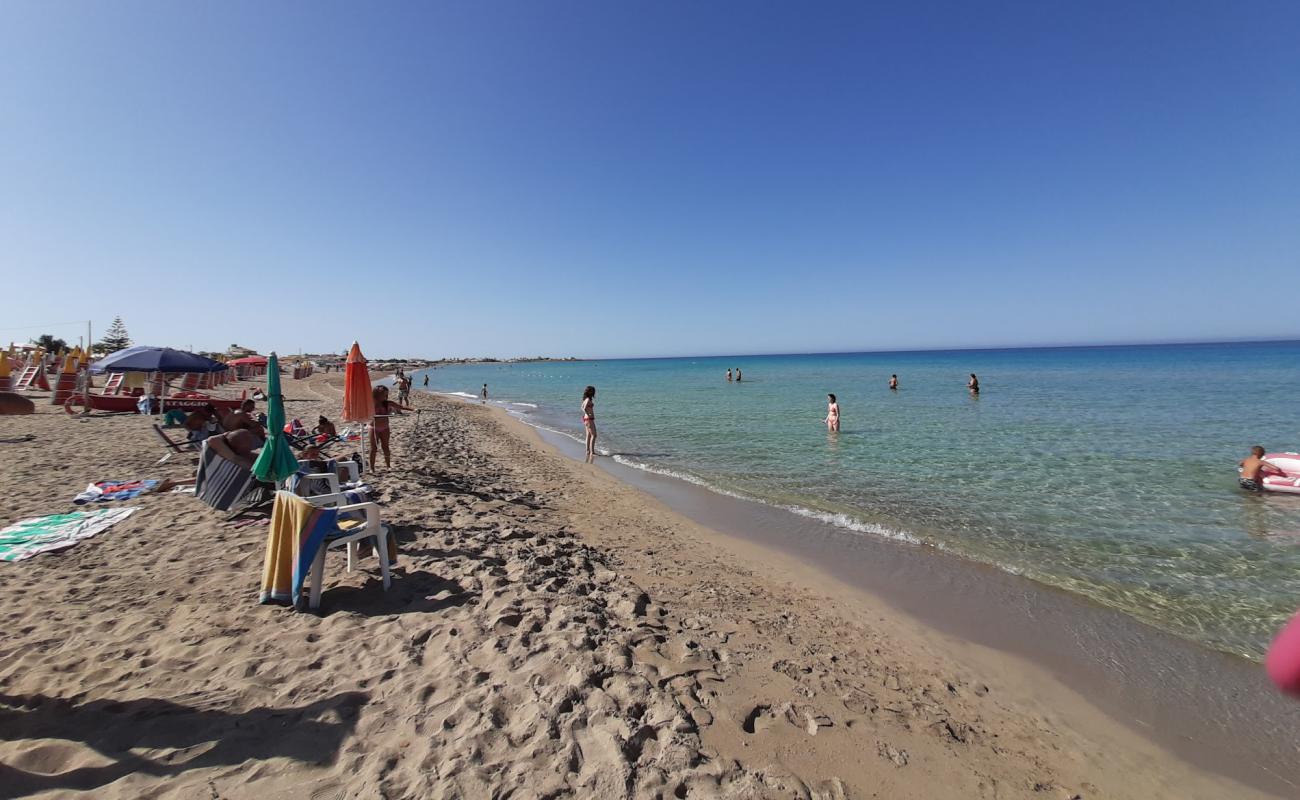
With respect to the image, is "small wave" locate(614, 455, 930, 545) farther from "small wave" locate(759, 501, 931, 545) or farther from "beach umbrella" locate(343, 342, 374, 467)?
"beach umbrella" locate(343, 342, 374, 467)

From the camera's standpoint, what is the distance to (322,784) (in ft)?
8.18

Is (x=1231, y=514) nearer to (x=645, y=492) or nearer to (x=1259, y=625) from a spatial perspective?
(x=1259, y=625)

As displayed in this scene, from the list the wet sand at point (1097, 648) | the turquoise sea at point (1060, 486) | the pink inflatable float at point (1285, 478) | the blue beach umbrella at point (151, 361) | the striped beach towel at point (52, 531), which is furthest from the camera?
the blue beach umbrella at point (151, 361)

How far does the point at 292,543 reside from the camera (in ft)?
13.5

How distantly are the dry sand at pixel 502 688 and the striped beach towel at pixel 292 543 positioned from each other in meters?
0.20

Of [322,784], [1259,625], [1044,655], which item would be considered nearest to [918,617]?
[1044,655]

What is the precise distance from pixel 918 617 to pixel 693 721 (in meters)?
3.43

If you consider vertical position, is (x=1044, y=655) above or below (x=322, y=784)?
below

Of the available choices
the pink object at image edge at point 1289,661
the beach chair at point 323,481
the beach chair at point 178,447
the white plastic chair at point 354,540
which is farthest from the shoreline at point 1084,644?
the beach chair at point 178,447

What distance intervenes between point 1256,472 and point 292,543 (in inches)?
568

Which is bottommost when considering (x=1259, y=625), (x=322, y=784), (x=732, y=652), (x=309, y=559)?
(x=1259, y=625)

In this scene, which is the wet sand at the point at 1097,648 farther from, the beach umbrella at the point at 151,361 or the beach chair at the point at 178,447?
the beach umbrella at the point at 151,361

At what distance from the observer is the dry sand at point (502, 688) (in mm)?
2645

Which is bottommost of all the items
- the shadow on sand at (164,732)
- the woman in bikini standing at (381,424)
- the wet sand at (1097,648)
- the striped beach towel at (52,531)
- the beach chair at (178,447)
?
the wet sand at (1097,648)
